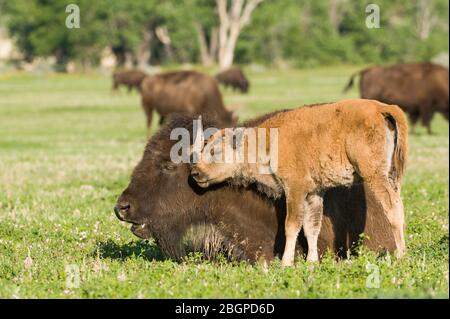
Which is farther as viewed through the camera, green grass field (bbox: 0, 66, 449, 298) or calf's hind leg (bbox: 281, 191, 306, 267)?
calf's hind leg (bbox: 281, 191, 306, 267)

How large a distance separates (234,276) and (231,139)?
4.09ft

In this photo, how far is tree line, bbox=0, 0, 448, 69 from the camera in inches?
3718

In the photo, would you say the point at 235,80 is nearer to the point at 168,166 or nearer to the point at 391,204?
the point at 168,166

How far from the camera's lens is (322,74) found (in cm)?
7669

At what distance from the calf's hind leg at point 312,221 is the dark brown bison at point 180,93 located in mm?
17126

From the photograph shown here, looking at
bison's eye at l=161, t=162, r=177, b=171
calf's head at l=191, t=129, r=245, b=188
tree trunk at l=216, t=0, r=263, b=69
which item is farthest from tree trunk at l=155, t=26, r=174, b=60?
calf's head at l=191, t=129, r=245, b=188

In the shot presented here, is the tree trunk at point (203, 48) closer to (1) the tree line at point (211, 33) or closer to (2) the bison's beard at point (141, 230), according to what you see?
(1) the tree line at point (211, 33)

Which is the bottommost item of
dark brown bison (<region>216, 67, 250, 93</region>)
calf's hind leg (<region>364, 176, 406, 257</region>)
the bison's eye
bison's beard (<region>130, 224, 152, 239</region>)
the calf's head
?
dark brown bison (<region>216, 67, 250, 93</region>)

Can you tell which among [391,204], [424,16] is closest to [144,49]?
[424,16]

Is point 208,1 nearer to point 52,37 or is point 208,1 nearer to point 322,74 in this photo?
point 52,37

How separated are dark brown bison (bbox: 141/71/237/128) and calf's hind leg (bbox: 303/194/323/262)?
1713 centimetres

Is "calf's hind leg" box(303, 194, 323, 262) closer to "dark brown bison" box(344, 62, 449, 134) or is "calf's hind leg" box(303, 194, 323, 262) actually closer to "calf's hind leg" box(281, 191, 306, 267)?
"calf's hind leg" box(281, 191, 306, 267)

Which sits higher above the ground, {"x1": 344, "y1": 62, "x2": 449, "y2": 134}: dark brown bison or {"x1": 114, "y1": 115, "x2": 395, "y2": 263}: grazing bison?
{"x1": 114, "y1": 115, "x2": 395, "y2": 263}: grazing bison
